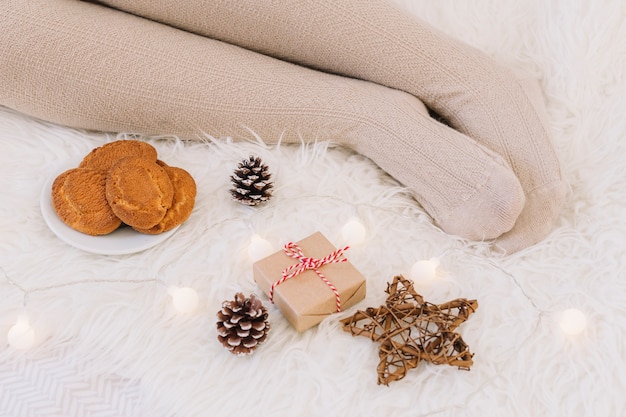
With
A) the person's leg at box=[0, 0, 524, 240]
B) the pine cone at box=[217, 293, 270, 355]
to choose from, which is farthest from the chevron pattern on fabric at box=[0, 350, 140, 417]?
the person's leg at box=[0, 0, 524, 240]

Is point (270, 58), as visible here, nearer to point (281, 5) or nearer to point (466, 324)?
point (281, 5)

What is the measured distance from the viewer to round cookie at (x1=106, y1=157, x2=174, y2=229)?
0.67 meters

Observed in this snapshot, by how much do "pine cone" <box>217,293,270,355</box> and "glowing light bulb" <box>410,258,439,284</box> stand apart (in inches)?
7.6

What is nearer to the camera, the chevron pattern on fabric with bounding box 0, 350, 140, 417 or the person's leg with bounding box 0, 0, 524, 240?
the chevron pattern on fabric with bounding box 0, 350, 140, 417

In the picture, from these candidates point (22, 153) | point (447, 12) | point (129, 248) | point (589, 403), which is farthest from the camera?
point (447, 12)

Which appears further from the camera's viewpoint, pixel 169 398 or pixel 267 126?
pixel 267 126

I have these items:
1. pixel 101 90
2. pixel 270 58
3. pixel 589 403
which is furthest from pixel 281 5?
pixel 589 403

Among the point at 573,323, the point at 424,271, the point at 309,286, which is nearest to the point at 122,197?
the point at 309,286

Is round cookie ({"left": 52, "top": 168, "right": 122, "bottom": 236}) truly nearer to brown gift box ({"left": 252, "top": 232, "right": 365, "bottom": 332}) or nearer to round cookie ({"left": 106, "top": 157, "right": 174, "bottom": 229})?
round cookie ({"left": 106, "top": 157, "right": 174, "bottom": 229})

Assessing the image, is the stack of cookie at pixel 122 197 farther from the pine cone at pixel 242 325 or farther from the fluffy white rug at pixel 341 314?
the pine cone at pixel 242 325

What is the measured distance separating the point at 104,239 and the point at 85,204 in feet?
0.16

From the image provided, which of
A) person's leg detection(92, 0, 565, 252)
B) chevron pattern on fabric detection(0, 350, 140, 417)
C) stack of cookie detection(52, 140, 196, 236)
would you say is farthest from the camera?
person's leg detection(92, 0, 565, 252)

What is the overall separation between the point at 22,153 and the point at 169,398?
1.43 ft

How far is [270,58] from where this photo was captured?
85 cm
